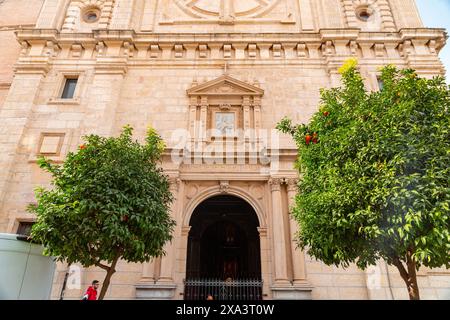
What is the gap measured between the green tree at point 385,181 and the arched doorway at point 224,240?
902 cm

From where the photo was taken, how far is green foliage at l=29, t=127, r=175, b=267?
301 inches

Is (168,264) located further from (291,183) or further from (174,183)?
(291,183)

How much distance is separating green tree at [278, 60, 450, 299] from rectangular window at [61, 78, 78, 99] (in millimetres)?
12828

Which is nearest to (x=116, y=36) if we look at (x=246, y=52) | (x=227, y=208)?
(x=246, y=52)

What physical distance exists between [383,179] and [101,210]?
6.38 meters

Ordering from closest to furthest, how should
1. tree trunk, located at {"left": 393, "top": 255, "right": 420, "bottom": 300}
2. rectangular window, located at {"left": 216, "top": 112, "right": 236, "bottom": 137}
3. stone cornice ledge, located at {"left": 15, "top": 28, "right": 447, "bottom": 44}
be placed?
tree trunk, located at {"left": 393, "top": 255, "right": 420, "bottom": 300} < rectangular window, located at {"left": 216, "top": 112, "right": 236, "bottom": 137} < stone cornice ledge, located at {"left": 15, "top": 28, "right": 447, "bottom": 44}

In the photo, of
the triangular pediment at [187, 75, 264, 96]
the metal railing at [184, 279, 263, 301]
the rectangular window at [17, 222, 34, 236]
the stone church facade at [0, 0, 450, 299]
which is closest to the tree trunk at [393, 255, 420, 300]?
the stone church facade at [0, 0, 450, 299]

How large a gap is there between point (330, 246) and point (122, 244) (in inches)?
198

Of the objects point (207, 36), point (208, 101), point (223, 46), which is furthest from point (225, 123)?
point (207, 36)

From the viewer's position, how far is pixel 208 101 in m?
15.1

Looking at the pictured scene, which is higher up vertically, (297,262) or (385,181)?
(385,181)

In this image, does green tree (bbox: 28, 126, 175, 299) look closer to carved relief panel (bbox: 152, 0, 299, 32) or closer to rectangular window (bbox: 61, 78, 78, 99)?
rectangular window (bbox: 61, 78, 78, 99)

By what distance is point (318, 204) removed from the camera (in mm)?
7148
